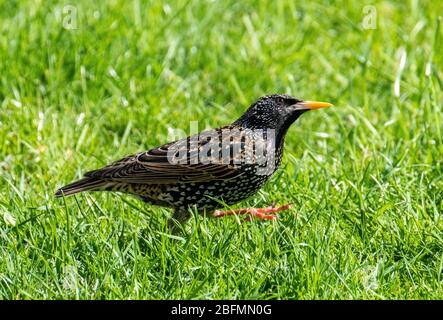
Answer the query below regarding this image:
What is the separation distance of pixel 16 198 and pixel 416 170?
A: 8.97 ft

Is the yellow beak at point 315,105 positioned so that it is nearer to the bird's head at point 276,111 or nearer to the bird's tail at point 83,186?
the bird's head at point 276,111

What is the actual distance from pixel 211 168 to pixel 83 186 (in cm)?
81

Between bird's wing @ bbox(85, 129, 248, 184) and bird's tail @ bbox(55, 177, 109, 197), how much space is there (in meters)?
0.03

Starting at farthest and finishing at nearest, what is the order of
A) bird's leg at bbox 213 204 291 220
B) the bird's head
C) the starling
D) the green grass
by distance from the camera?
the bird's head, bird's leg at bbox 213 204 291 220, the starling, the green grass

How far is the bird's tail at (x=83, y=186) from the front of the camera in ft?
20.5

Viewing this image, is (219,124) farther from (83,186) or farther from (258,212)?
(83,186)

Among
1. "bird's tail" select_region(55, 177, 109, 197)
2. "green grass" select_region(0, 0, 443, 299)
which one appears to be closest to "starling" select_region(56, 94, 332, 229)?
"bird's tail" select_region(55, 177, 109, 197)

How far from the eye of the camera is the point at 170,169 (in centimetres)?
629

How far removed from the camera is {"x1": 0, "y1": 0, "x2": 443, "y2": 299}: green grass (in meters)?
5.52

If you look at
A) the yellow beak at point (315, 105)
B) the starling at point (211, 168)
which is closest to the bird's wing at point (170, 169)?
the starling at point (211, 168)

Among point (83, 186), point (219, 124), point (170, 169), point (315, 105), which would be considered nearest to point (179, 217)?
point (170, 169)

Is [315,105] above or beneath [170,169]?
above

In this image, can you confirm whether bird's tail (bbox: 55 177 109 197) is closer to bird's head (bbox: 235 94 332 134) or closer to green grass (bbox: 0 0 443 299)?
green grass (bbox: 0 0 443 299)
